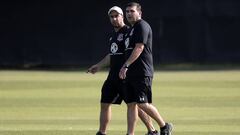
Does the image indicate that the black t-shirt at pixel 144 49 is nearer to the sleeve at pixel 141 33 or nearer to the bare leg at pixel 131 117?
the sleeve at pixel 141 33

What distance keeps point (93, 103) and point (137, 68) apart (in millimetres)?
6745

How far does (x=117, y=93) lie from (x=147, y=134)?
2.30 feet

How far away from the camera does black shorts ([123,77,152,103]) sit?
11281 millimetres

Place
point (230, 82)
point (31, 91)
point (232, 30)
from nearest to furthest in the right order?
point (31, 91), point (230, 82), point (232, 30)

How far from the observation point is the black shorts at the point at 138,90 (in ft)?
37.0

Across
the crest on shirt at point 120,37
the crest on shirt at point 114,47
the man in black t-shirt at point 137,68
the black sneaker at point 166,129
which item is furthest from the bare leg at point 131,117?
the crest on shirt at point 120,37

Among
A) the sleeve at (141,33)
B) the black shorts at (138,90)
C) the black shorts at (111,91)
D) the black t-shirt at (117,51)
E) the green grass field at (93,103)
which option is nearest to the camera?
the sleeve at (141,33)

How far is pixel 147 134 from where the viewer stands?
1175 cm

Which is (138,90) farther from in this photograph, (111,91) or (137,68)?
(111,91)

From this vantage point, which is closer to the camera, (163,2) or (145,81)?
(145,81)

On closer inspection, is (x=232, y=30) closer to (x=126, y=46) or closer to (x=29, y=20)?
(x=29, y=20)

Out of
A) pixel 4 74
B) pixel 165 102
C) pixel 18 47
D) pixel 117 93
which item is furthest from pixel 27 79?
pixel 117 93

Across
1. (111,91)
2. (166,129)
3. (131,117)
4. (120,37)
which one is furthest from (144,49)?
(166,129)

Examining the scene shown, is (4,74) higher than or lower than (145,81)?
lower
